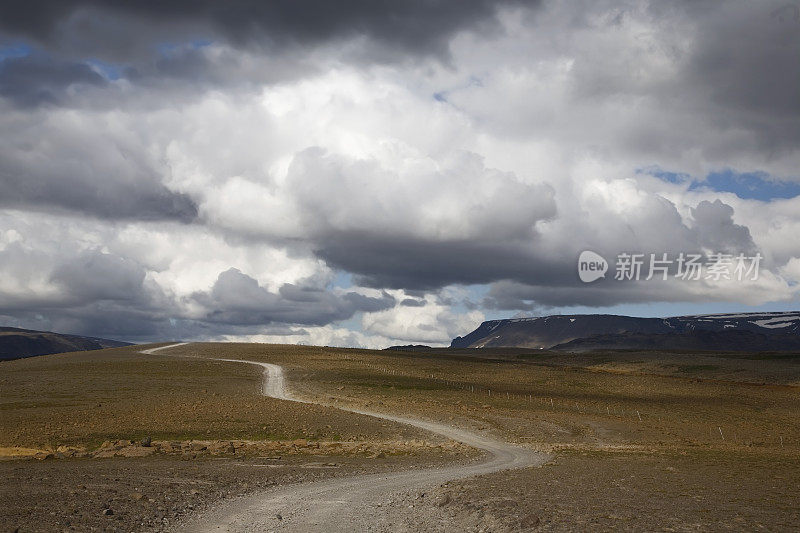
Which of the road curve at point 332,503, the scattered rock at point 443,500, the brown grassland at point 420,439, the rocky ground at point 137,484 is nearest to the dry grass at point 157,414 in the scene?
the brown grassland at point 420,439

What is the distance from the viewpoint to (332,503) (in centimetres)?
2031

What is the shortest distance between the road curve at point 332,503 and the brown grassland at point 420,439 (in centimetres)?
135

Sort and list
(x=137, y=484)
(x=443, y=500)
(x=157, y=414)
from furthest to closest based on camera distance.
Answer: (x=157, y=414) → (x=137, y=484) → (x=443, y=500)

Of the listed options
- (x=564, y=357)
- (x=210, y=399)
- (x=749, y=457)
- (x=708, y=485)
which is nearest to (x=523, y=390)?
(x=210, y=399)

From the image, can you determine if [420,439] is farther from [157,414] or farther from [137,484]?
[137,484]

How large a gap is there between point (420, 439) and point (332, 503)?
67.9ft

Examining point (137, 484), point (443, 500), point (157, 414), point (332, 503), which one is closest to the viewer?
point (443, 500)

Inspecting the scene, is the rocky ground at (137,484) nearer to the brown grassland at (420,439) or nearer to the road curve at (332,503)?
the brown grassland at (420,439)

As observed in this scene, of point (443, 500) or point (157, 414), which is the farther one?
point (157, 414)

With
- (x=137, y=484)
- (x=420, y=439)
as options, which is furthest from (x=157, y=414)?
(x=137, y=484)

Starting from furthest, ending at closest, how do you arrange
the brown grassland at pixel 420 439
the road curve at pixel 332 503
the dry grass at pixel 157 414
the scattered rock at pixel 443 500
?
the dry grass at pixel 157 414, the scattered rock at pixel 443 500, the brown grassland at pixel 420 439, the road curve at pixel 332 503

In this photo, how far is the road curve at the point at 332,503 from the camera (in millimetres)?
17156

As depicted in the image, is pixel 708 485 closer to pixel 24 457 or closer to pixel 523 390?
pixel 24 457

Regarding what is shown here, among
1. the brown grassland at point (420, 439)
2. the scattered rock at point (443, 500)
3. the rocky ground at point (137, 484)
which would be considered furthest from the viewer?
the scattered rock at point (443, 500)
